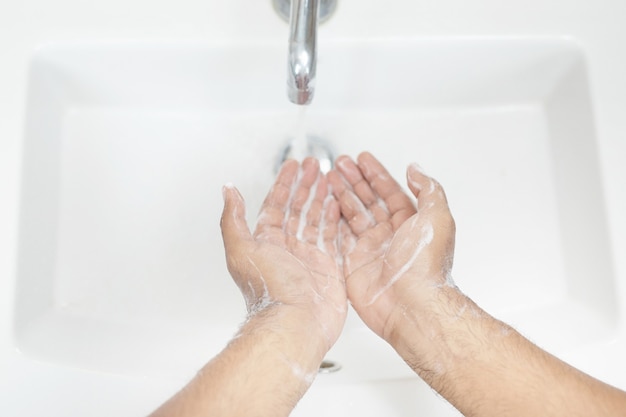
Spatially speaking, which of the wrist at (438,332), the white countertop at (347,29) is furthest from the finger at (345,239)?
the white countertop at (347,29)

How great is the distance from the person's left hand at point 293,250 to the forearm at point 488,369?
0.30 ft

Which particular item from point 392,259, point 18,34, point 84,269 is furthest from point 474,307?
point 18,34

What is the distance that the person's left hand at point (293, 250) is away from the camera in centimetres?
68

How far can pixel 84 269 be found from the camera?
0.74 meters

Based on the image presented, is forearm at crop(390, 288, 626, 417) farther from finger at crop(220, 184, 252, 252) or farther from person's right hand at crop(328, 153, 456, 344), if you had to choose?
finger at crop(220, 184, 252, 252)

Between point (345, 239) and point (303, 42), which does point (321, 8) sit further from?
point (345, 239)

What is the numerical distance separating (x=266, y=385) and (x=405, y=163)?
342 millimetres

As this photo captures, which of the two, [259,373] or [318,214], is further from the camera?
[318,214]

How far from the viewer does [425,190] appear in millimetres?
703

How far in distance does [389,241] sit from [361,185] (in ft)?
0.26

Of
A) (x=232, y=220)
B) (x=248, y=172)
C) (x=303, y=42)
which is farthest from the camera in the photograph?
(x=248, y=172)

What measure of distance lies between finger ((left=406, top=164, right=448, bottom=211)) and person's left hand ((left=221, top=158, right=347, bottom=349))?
0.11 metres

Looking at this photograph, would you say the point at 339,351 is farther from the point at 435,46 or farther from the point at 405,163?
the point at 435,46

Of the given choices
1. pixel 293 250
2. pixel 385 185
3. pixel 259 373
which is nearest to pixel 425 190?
pixel 385 185
